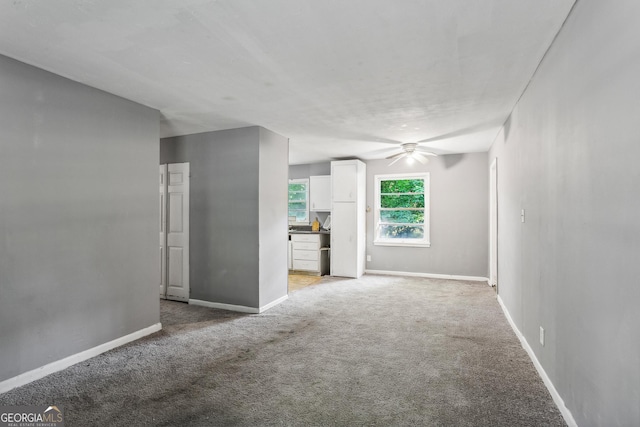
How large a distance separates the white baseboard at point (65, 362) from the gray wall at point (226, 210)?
1.13 m

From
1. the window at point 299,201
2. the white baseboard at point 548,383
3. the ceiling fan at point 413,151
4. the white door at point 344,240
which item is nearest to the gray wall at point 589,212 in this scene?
the white baseboard at point 548,383

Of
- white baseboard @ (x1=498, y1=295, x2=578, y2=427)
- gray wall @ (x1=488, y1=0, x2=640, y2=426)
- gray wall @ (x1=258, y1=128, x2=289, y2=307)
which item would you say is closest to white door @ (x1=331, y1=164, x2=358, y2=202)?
gray wall @ (x1=258, y1=128, x2=289, y2=307)

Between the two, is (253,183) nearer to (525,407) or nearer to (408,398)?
(408,398)

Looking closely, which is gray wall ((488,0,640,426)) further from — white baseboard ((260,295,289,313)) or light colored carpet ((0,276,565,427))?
white baseboard ((260,295,289,313))

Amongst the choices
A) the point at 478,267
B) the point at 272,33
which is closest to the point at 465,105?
the point at 272,33

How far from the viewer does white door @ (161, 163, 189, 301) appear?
4805mm

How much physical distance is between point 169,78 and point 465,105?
9.47 ft

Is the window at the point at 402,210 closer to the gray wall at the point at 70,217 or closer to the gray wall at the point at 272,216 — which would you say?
the gray wall at the point at 272,216

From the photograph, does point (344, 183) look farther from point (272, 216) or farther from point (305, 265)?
point (272, 216)

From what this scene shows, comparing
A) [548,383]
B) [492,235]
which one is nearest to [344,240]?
[492,235]

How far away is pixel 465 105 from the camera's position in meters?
3.57

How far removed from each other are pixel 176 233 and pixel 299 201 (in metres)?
3.34

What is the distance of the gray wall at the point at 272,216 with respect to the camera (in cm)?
447

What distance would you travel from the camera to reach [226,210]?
180 inches
